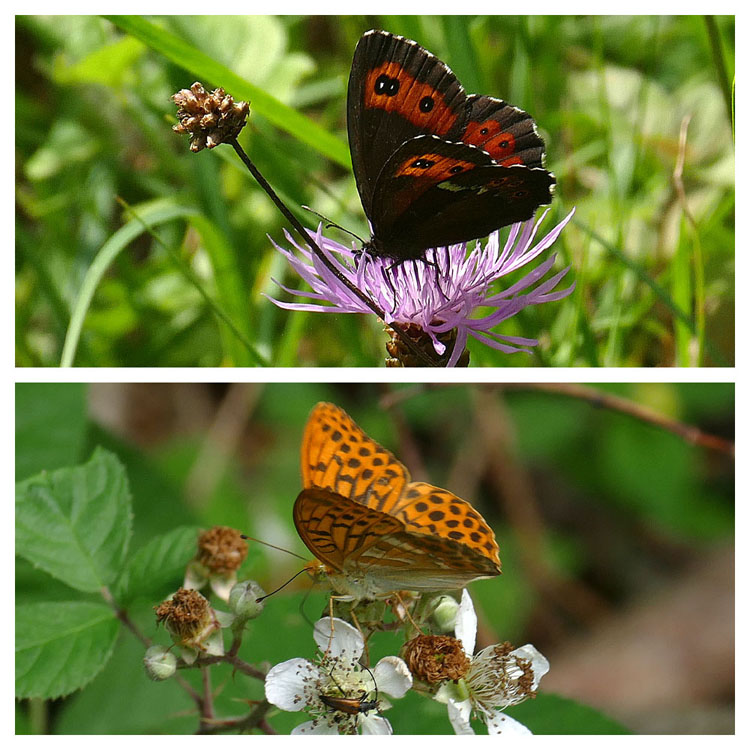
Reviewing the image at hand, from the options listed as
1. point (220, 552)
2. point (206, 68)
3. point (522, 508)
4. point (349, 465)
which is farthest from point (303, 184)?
point (522, 508)

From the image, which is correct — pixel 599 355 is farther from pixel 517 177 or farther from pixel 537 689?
pixel 537 689

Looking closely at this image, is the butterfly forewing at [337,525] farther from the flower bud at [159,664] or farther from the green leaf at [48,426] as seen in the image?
the green leaf at [48,426]

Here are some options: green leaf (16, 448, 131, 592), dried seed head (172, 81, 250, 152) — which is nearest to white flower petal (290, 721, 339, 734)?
green leaf (16, 448, 131, 592)

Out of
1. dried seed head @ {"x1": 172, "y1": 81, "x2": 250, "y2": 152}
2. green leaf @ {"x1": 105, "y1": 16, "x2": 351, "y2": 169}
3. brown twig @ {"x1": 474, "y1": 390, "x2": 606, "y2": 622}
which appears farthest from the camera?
brown twig @ {"x1": 474, "y1": 390, "x2": 606, "y2": 622}

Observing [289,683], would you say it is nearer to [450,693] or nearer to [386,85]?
[450,693]

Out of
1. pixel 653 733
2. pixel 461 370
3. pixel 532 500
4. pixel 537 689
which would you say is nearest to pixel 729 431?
pixel 532 500

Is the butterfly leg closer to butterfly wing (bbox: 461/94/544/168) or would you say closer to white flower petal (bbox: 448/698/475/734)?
white flower petal (bbox: 448/698/475/734)
